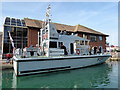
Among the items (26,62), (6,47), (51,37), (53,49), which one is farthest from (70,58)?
(6,47)

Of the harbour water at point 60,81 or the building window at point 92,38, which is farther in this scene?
the building window at point 92,38

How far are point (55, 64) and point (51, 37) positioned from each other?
2961mm

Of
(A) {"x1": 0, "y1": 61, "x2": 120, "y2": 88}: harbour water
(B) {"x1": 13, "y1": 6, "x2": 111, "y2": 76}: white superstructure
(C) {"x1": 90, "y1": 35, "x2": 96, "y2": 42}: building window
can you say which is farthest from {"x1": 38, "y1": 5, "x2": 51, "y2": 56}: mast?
(C) {"x1": 90, "y1": 35, "x2": 96, "y2": 42}: building window

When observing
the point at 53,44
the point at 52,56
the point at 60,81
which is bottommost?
the point at 60,81

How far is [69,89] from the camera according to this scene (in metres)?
6.77

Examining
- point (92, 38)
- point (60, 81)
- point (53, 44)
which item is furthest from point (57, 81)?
point (92, 38)

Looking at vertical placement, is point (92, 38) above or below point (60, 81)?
above

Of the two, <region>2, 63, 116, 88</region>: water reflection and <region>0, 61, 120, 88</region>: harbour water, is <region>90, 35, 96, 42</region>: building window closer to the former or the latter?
<region>0, 61, 120, 88</region>: harbour water

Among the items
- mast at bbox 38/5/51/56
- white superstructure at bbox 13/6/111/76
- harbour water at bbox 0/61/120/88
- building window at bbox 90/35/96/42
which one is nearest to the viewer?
harbour water at bbox 0/61/120/88

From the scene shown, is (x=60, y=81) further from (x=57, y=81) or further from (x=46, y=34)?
(x=46, y=34)

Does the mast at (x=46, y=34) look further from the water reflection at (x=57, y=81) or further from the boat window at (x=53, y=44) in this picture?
the water reflection at (x=57, y=81)

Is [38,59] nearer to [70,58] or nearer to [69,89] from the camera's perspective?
[70,58]

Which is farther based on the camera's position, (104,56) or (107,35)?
(107,35)

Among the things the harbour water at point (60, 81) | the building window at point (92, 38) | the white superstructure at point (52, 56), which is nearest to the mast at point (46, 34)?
the white superstructure at point (52, 56)
